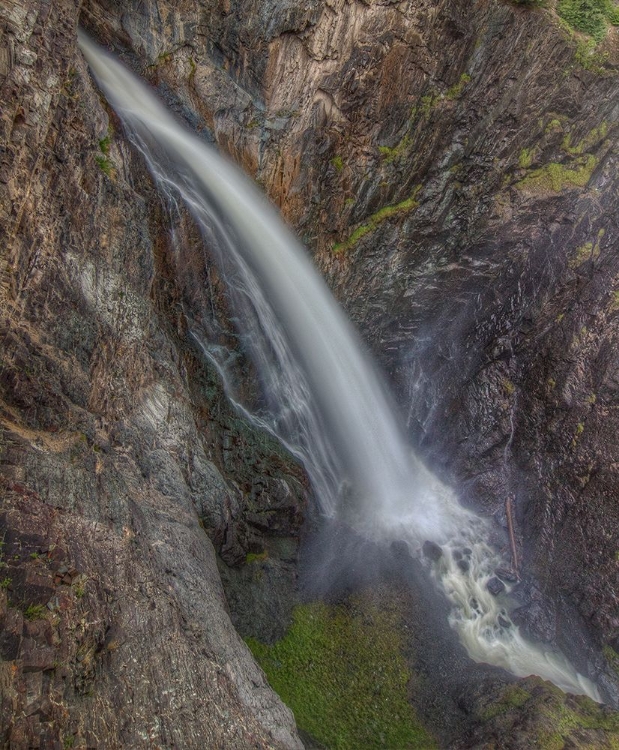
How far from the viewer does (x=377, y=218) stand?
43.4 feet

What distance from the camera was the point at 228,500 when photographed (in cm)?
924

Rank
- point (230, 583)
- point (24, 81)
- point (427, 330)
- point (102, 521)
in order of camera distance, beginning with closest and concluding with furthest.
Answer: point (102, 521) < point (24, 81) < point (230, 583) < point (427, 330)

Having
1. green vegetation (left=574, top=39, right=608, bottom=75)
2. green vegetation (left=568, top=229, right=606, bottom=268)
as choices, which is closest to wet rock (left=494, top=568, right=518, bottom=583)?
green vegetation (left=568, top=229, right=606, bottom=268)

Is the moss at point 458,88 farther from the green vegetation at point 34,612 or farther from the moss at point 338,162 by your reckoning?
the green vegetation at point 34,612

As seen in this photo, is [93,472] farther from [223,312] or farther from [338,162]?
[338,162]

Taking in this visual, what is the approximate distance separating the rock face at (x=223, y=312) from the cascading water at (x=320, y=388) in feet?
2.20

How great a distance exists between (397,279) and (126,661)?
1174cm

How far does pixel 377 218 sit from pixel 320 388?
5059 mm

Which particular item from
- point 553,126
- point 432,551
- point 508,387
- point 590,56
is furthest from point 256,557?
point 590,56

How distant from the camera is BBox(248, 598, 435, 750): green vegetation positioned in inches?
306

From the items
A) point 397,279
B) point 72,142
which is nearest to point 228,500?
point 72,142

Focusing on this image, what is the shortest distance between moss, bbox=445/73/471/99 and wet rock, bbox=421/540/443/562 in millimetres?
11393

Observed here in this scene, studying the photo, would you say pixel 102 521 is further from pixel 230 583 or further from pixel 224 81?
pixel 224 81

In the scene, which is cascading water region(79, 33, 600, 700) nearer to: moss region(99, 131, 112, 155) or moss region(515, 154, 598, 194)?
moss region(99, 131, 112, 155)
